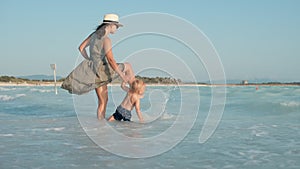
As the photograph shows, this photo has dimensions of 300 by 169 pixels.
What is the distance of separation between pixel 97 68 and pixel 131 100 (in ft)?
2.52

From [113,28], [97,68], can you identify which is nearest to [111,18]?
[113,28]

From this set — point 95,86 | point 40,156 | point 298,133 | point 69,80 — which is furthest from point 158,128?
point 40,156

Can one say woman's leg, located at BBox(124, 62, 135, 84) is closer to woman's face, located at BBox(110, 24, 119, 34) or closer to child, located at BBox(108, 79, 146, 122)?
child, located at BBox(108, 79, 146, 122)

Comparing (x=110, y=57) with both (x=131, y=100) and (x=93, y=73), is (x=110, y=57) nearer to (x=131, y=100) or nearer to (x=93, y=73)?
(x=93, y=73)

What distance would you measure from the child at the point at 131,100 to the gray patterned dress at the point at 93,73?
0.30 meters

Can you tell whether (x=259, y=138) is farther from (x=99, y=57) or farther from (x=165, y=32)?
(x=99, y=57)

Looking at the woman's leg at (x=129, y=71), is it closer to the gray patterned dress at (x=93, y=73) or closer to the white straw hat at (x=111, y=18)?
the gray patterned dress at (x=93, y=73)

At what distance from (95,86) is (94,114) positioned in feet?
3.33

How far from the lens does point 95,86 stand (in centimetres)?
548

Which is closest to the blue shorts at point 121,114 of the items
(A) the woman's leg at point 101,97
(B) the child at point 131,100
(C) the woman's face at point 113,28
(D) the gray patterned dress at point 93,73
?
(B) the child at point 131,100

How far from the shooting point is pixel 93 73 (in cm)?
541

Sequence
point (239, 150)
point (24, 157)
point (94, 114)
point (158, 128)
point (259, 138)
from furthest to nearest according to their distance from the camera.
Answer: point (94, 114), point (158, 128), point (259, 138), point (239, 150), point (24, 157)

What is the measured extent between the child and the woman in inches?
8.7

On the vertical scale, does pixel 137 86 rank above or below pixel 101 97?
above
